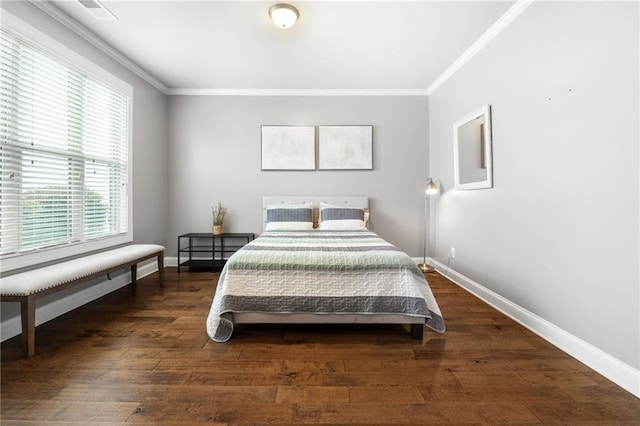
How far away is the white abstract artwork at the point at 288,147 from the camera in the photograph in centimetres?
412

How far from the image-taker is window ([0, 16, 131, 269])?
6.77 feet

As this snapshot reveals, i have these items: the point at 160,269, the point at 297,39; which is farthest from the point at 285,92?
the point at 160,269

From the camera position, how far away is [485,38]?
8.89 feet

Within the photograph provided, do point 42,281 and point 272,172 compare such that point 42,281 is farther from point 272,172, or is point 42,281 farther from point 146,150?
point 272,172

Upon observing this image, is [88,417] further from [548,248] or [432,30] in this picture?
[432,30]

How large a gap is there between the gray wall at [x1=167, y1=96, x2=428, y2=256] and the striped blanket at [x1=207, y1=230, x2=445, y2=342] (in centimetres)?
218

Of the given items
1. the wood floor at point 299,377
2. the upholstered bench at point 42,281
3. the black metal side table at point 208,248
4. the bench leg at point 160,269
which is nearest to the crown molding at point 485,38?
the wood floor at point 299,377

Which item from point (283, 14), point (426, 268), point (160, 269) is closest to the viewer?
point (283, 14)

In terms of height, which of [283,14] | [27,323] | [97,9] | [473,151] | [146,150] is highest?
[97,9]

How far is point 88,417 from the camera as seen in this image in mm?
1291

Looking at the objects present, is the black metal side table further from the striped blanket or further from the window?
the striped blanket

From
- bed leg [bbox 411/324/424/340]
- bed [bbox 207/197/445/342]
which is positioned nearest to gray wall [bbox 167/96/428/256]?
bed [bbox 207/197/445/342]

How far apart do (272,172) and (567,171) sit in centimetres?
337

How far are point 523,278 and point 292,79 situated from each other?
3.47 meters
